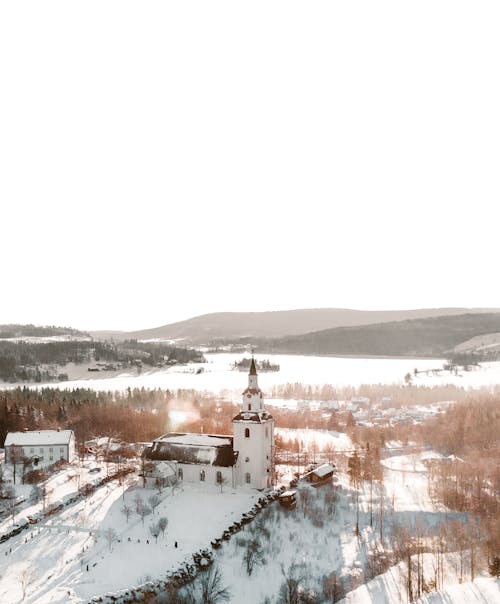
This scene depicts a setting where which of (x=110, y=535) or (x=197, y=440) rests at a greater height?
(x=197, y=440)

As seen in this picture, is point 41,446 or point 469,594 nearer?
point 469,594

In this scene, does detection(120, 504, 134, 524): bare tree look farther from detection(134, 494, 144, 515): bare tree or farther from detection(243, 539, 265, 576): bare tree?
detection(243, 539, 265, 576): bare tree

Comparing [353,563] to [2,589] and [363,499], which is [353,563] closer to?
[363,499]

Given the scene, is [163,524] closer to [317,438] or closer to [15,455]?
[15,455]

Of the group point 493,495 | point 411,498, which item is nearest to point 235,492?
point 411,498

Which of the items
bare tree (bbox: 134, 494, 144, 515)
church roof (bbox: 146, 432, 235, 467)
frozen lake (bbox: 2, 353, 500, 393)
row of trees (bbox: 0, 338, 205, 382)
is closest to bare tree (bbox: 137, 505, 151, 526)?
bare tree (bbox: 134, 494, 144, 515)

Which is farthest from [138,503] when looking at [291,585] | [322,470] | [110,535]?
[322,470]


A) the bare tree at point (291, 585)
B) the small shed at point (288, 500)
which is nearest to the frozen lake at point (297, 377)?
the small shed at point (288, 500)
